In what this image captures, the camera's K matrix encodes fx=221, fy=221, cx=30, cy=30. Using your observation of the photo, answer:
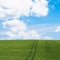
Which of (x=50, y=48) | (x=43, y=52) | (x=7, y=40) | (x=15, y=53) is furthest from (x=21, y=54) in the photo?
(x=7, y=40)

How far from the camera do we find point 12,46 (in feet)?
79.4

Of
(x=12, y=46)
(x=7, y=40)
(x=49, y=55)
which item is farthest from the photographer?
(x=7, y=40)

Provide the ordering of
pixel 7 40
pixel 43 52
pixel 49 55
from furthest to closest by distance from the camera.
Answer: pixel 7 40
pixel 43 52
pixel 49 55

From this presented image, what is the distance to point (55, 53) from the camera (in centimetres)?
2011

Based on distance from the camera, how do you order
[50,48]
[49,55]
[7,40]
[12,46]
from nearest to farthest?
[49,55] → [50,48] → [12,46] → [7,40]

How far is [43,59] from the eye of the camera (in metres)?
17.5

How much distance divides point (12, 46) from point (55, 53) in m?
5.90

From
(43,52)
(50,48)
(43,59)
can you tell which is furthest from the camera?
(50,48)

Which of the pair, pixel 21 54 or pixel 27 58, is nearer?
pixel 27 58

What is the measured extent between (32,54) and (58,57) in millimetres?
2380

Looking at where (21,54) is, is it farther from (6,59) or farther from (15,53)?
(6,59)

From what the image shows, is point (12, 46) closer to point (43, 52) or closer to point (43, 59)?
point (43, 52)

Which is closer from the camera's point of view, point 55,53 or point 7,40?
point 55,53

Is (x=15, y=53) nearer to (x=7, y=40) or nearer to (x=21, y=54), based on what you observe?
(x=21, y=54)
